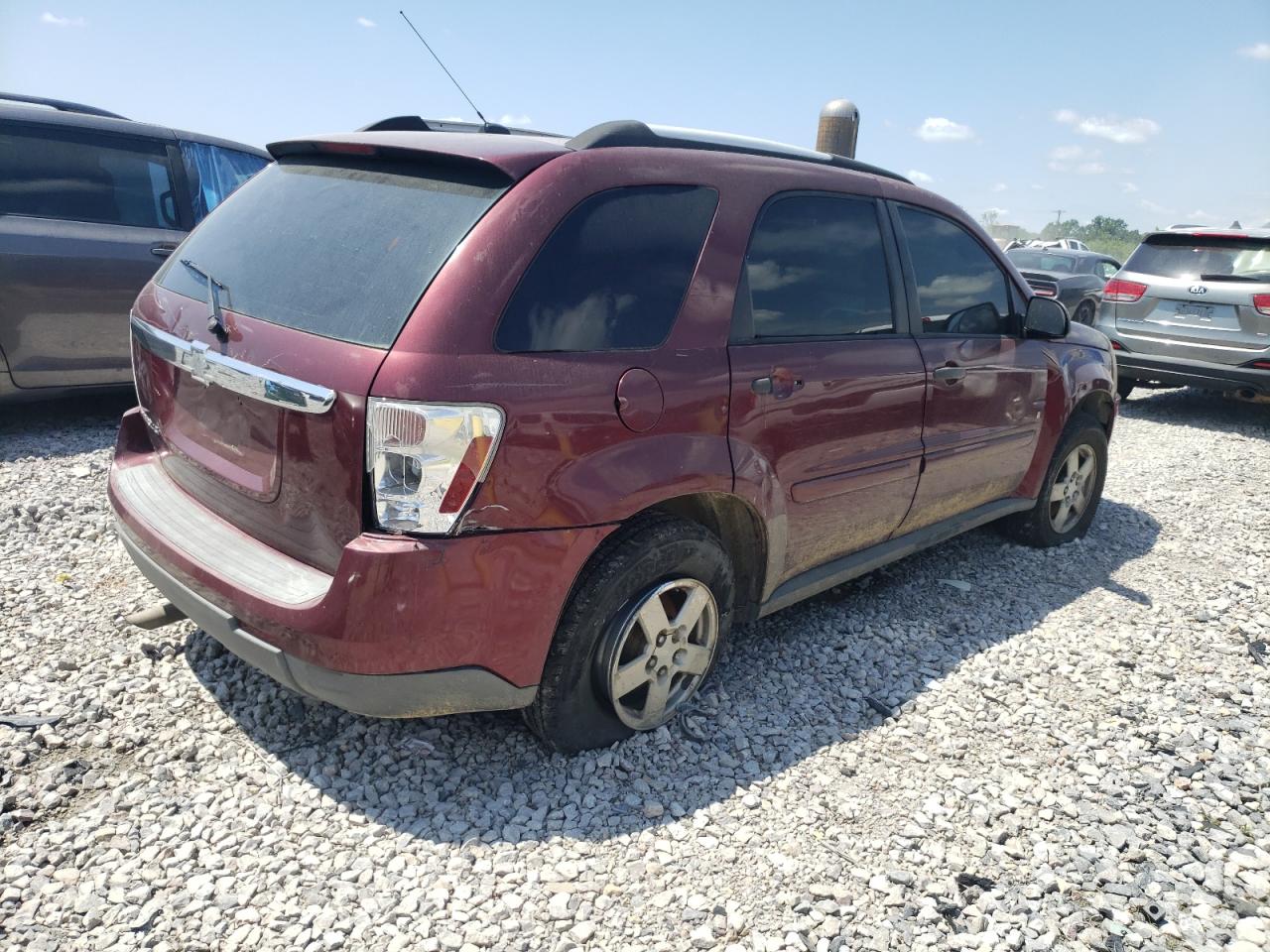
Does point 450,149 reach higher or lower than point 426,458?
higher

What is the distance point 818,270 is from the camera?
3062mm

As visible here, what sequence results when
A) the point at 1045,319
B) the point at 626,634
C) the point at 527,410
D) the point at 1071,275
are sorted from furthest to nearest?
the point at 1071,275 < the point at 1045,319 < the point at 626,634 < the point at 527,410

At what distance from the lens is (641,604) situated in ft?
8.46

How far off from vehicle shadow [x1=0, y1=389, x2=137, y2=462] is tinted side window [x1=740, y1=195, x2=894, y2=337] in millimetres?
4293

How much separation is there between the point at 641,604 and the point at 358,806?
977mm

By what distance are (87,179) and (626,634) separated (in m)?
4.90

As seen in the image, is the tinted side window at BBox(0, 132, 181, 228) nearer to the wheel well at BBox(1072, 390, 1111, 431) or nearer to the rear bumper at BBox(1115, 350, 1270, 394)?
the wheel well at BBox(1072, 390, 1111, 431)

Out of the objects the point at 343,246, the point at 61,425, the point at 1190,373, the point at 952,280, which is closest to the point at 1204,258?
the point at 1190,373

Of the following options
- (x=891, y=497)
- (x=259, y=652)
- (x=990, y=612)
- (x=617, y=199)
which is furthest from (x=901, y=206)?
(x=259, y=652)

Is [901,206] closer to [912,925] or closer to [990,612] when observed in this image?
[990,612]

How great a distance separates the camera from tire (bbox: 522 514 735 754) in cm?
245

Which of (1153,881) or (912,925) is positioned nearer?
(912,925)

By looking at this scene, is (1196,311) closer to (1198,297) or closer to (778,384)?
(1198,297)

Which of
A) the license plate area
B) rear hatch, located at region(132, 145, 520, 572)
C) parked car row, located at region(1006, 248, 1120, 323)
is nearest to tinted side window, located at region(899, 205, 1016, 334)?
rear hatch, located at region(132, 145, 520, 572)
